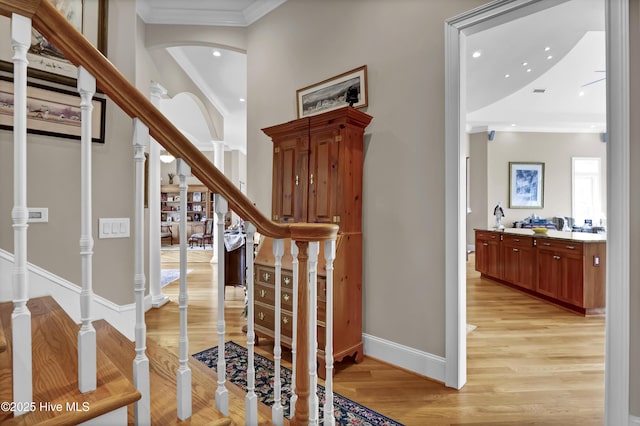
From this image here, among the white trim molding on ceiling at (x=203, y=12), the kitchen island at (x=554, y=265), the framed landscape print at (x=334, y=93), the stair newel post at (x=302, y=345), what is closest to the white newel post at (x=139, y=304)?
the stair newel post at (x=302, y=345)

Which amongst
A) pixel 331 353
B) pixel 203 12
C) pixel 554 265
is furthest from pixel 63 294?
pixel 554 265

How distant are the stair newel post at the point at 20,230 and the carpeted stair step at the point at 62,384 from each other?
0.07m

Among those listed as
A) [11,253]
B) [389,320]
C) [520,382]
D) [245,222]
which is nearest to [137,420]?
[245,222]

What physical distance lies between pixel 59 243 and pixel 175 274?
171 inches

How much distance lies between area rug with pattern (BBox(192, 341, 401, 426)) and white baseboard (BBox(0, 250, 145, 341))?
763 mm

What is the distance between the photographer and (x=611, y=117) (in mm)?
1633

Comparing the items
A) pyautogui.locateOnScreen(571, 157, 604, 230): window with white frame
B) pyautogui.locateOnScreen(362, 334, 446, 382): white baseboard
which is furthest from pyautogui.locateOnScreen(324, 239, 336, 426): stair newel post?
pyautogui.locateOnScreen(571, 157, 604, 230): window with white frame

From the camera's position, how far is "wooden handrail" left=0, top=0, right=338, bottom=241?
2.60ft

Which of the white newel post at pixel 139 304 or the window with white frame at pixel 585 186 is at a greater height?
the window with white frame at pixel 585 186

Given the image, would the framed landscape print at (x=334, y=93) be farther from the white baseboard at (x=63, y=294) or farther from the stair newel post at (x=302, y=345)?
the white baseboard at (x=63, y=294)

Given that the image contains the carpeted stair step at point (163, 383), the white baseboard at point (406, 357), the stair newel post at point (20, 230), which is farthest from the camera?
the white baseboard at point (406, 357)

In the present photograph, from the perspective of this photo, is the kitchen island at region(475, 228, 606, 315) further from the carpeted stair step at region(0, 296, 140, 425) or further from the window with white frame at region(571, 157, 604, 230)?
the window with white frame at region(571, 157, 604, 230)

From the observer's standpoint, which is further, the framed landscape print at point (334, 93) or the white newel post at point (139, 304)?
the framed landscape print at point (334, 93)

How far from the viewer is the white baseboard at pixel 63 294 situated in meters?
1.49
